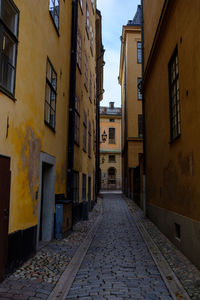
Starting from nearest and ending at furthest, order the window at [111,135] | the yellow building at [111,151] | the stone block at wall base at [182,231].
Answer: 1. the stone block at wall base at [182,231]
2. the yellow building at [111,151]
3. the window at [111,135]

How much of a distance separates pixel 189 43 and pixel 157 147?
5.00 meters

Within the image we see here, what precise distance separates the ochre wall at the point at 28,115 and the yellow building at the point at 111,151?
129ft

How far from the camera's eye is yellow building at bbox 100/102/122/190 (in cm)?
4778

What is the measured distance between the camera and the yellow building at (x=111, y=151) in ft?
157

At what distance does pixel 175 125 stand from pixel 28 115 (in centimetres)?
433

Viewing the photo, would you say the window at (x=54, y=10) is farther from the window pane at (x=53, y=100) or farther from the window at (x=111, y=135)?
the window at (x=111, y=135)

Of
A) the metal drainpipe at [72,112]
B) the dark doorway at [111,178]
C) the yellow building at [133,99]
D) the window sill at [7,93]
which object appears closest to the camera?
the window sill at [7,93]

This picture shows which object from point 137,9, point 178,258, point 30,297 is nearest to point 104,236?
point 178,258

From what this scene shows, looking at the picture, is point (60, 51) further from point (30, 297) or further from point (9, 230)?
point (30, 297)

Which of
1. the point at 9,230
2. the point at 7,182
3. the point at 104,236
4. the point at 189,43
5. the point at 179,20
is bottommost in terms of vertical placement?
the point at 104,236

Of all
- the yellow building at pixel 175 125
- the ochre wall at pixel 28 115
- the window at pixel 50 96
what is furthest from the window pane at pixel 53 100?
the yellow building at pixel 175 125

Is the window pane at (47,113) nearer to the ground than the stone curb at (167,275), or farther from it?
farther from it

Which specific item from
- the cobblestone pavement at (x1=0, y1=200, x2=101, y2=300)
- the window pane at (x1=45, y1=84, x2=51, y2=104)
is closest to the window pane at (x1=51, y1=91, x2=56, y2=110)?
the window pane at (x1=45, y1=84, x2=51, y2=104)

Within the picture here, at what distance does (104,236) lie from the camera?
9.26 metres
